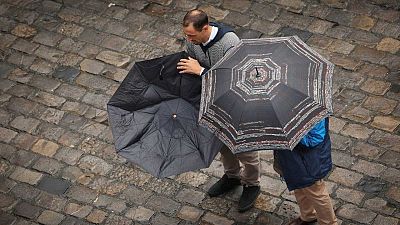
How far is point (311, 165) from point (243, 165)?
4.00ft

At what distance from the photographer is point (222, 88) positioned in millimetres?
6594

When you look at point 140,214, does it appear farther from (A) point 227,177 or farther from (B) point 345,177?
(B) point 345,177

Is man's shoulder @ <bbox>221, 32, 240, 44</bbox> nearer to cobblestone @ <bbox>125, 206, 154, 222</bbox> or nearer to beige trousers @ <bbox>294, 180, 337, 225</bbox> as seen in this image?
beige trousers @ <bbox>294, 180, 337, 225</bbox>

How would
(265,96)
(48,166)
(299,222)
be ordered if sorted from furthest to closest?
(48,166) < (299,222) < (265,96)

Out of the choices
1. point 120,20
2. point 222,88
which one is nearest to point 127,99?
point 222,88

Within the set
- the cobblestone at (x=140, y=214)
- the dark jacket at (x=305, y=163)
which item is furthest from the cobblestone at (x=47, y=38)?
the dark jacket at (x=305, y=163)

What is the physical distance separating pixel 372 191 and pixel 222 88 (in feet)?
7.67

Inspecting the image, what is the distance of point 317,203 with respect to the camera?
23.6 ft

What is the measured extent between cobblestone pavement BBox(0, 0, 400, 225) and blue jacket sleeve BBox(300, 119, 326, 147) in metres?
1.37

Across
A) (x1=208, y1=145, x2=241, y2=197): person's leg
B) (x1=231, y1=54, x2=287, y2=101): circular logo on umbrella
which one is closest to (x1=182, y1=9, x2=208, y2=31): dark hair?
(x1=231, y1=54, x2=287, y2=101): circular logo on umbrella

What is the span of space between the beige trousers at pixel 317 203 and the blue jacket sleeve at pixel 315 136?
41 cm

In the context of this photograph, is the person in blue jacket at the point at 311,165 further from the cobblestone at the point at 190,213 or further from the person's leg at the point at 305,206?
the cobblestone at the point at 190,213

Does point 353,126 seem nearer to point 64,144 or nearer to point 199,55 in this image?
point 199,55

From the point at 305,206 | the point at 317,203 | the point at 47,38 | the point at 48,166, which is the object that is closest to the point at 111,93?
the point at 48,166
